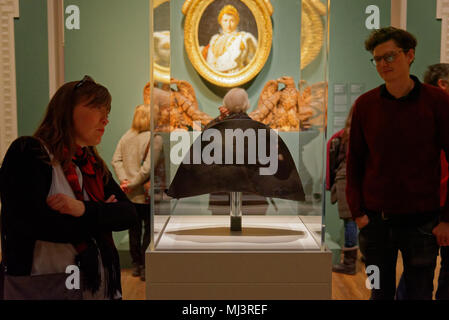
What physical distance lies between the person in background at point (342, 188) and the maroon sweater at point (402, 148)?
0.65 ft

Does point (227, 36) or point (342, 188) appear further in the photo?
point (342, 188)

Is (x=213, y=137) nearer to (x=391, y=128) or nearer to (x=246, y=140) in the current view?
(x=246, y=140)

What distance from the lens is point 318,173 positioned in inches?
65.9

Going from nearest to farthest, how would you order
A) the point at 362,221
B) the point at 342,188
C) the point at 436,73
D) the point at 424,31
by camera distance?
the point at 362,221 → the point at 436,73 → the point at 424,31 → the point at 342,188

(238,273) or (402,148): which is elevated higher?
(402,148)

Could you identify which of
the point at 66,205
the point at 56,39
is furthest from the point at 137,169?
the point at 66,205

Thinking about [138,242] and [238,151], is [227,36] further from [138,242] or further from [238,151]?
[138,242]

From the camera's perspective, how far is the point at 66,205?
4.70 ft

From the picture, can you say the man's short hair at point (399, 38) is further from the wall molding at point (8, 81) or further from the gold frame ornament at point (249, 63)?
the wall molding at point (8, 81)

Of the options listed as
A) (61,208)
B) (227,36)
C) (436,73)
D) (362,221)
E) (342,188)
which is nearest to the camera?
(61,208)

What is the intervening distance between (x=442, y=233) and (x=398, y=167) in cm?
28

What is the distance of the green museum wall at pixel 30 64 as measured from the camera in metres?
1.98
